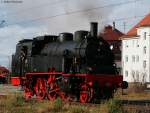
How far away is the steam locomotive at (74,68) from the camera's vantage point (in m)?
25.7

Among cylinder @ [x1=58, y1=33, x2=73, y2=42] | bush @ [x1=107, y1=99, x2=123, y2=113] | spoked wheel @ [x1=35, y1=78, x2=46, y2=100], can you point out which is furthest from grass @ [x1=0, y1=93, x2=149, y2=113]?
cylinder @ [x1=58, y1=33, x2=73, y2=42]

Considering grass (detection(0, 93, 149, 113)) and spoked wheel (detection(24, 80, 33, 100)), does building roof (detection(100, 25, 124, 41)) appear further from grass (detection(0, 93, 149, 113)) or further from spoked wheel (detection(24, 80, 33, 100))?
grass (detection(0, 93, 149, 113))

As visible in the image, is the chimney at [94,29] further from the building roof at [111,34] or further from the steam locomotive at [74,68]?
the building roof at [111,34]

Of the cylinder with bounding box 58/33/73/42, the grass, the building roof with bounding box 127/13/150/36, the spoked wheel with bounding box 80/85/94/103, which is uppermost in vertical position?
the building roof with bounding box 127/13/150/36

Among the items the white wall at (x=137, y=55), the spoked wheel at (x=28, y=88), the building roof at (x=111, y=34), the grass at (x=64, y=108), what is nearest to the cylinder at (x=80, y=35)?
the spoked wheel at (x=28, y=88)

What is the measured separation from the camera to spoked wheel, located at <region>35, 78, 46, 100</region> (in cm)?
2855

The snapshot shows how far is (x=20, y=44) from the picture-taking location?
32219 mm

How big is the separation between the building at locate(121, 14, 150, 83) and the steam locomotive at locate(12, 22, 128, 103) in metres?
70.7

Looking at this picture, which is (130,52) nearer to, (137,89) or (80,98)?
(137,89)

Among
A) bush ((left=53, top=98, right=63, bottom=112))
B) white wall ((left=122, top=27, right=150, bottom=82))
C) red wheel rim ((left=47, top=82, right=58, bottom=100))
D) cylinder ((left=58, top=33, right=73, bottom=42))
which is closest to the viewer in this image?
bush ((left=53, top=98, right=63, bottom=112))

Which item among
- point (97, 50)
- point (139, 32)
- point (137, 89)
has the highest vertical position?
point (139, 32)

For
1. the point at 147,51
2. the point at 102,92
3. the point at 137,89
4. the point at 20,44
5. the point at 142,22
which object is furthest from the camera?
the point at 142,22

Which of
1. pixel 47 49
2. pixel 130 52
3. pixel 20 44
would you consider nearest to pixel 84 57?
pixel 47 49

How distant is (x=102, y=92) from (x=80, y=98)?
1263mm
